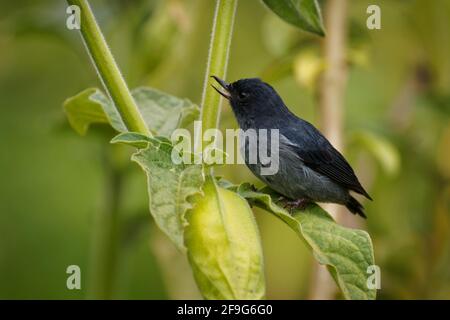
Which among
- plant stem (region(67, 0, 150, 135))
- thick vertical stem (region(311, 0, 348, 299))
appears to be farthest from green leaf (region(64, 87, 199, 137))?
thick vertical stem (region(311, 0, 348, 299))

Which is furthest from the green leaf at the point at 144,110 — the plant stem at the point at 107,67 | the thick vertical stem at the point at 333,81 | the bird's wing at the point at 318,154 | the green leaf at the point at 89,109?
the thick vertical stem at the point at 333,81

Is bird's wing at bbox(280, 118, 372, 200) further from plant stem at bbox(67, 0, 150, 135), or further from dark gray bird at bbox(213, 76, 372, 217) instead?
plant stem at bbox(67, 0, 150, 135)

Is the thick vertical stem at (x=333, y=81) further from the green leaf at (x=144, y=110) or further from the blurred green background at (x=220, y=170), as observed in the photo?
the green leaf at (x=144, y=110)

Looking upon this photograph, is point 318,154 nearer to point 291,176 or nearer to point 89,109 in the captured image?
point 291,176

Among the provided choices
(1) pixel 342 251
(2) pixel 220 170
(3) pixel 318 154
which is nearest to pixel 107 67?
(1) pixel 342 251

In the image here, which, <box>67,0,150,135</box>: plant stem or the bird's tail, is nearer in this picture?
<box>67,0,150,135</box>: plant stem

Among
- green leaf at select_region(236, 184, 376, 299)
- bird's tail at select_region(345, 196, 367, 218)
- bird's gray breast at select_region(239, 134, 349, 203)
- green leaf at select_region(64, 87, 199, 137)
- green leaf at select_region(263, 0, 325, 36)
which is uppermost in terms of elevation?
green leaf at select_region(263, 0, 325, 36)
